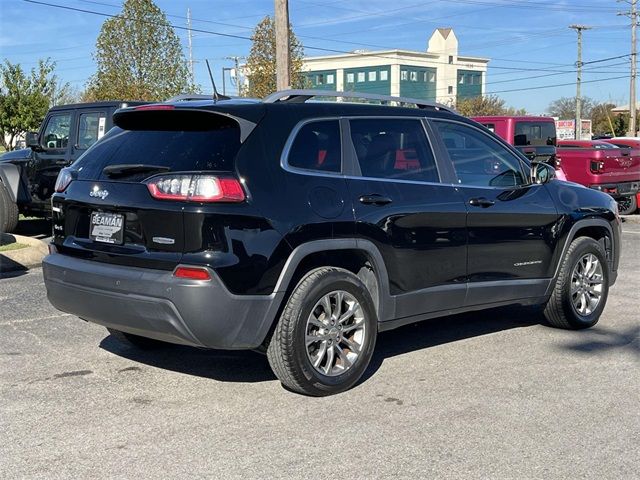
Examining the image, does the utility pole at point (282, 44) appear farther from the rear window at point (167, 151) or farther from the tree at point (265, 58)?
the tree at point (265, 58)

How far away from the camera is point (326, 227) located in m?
4.66

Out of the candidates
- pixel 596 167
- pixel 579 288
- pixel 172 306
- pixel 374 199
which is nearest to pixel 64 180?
pixel 172 306

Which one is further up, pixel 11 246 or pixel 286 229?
pixel 286 229

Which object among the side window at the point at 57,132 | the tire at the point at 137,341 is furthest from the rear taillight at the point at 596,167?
the tire at the point at 137,341

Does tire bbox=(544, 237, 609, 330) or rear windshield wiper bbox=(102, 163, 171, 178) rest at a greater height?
rear windshield wiper bbox=(102, 163, 171, 178)

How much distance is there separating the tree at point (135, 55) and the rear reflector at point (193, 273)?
87.5 ft

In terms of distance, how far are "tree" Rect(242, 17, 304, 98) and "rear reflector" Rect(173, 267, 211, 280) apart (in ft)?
105

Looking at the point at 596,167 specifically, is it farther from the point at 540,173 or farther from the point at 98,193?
the point at 98,193

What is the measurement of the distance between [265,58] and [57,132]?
25.5 metres

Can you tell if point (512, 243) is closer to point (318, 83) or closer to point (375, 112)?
point (375, 112)

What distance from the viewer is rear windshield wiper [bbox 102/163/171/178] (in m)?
4.52

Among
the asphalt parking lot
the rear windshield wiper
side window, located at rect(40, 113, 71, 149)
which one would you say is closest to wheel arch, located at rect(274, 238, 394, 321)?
the asphalt parking lot

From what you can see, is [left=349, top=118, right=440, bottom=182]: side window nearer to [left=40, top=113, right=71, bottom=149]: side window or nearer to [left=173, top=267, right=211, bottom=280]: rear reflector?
[left=173, top=267, right=211, bottom=280]: rear reflector

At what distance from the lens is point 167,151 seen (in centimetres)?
461
